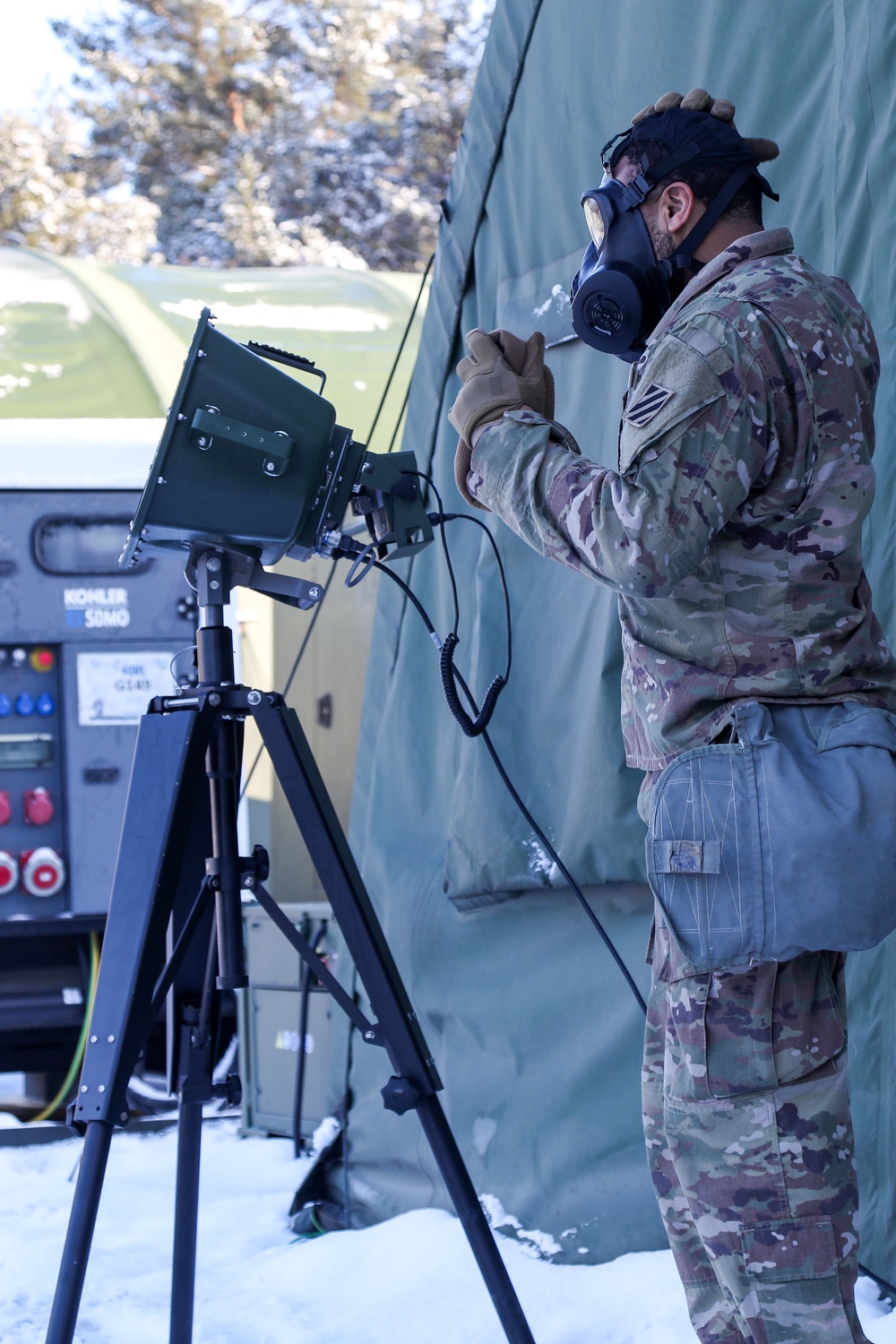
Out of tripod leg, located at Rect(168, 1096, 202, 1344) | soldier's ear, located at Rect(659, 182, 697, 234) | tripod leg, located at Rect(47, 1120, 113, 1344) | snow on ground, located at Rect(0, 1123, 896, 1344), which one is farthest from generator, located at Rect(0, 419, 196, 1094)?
soldier's ear, located at Rect(659, 182, 697, 234)

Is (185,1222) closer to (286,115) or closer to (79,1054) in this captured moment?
(79,1054)

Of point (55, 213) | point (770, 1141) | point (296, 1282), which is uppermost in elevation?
point (55, 213)

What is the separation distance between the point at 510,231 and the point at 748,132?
30.8 inches

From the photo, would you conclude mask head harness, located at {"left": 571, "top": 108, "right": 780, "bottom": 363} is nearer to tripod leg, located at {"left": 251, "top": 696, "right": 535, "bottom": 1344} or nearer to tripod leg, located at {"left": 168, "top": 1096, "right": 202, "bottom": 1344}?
tripod leg, located at {"left": 251, "top": 696, "right": 535, "bottom": 1344}

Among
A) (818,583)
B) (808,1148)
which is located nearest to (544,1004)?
(808,1148)

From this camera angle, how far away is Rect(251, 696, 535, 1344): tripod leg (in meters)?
1.96

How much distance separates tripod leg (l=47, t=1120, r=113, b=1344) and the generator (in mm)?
2292

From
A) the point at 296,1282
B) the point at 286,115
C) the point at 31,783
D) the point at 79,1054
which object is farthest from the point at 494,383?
the point at 286,115

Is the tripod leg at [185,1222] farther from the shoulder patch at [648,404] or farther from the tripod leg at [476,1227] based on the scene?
the shoulder patch at [648,404]

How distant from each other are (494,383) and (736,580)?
0.38 m

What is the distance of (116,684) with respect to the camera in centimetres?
405

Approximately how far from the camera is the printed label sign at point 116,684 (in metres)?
4.03

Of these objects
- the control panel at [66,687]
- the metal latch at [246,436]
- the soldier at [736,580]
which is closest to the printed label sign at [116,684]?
the control panel at [66,687]

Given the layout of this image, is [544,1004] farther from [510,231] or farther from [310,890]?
[310,890]
